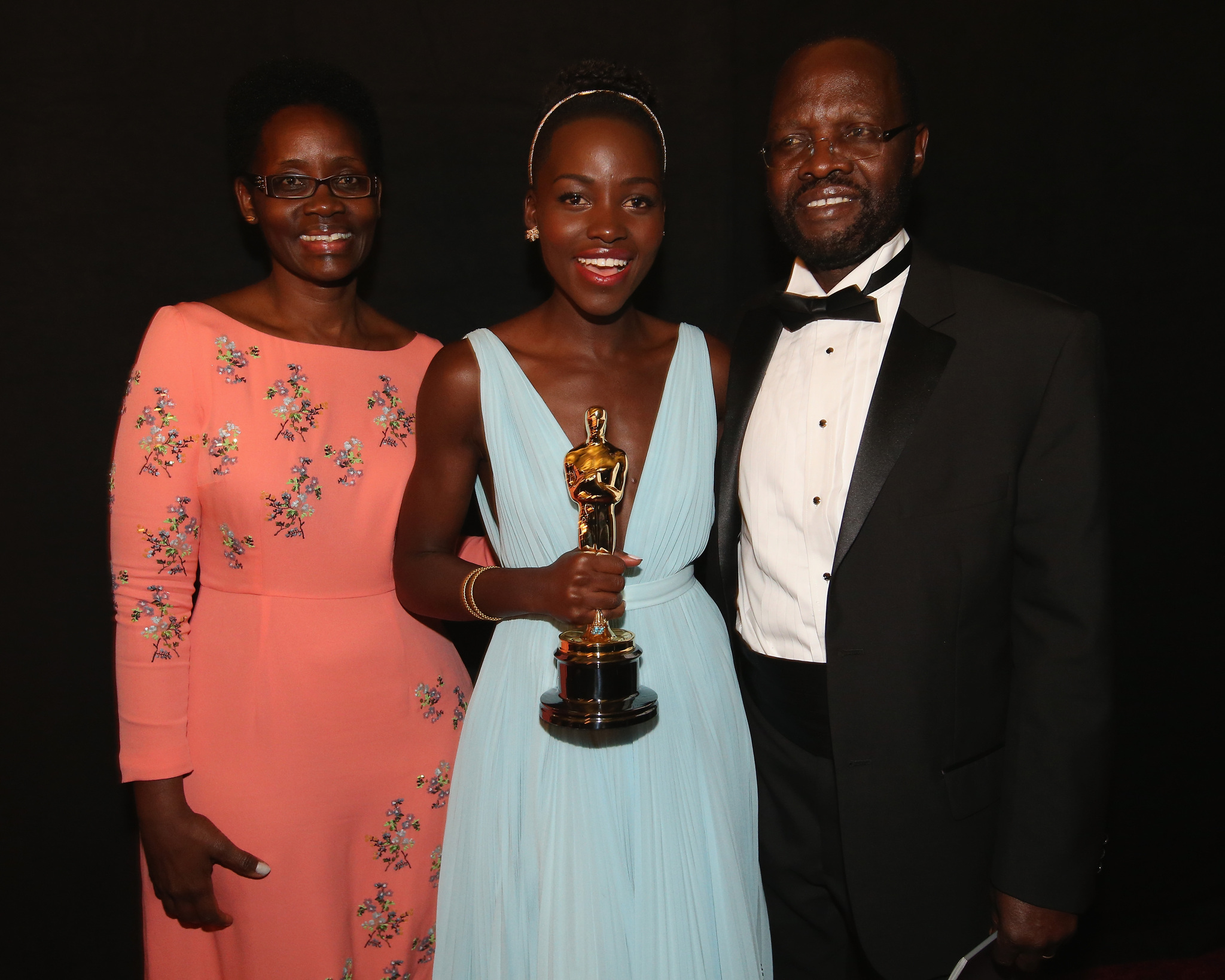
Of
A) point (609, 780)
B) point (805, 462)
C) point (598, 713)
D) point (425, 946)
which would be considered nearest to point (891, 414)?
point (805, 462)

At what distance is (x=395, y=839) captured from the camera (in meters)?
2.03

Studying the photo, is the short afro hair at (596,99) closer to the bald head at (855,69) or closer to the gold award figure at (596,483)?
the bald head at (855,69)

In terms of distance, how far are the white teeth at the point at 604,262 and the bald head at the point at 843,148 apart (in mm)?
364

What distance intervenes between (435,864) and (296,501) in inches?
34.9

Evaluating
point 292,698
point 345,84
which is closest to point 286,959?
point 292,698

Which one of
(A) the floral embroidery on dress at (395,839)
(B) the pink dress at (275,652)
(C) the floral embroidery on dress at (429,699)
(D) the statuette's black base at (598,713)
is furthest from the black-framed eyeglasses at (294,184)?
(A) the floral embroidery on dress at (395,839)

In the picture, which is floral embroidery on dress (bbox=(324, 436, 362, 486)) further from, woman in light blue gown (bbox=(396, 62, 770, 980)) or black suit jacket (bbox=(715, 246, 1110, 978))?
black suit jacket (bbox=(715, 246, 1110, 978))

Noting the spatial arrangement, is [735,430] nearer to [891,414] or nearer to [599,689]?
[891,414]

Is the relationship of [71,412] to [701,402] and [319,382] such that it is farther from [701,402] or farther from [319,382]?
[701,402]

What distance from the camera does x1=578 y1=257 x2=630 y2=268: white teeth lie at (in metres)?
1.88

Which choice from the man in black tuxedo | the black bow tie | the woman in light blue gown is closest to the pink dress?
the woman in light blue gown

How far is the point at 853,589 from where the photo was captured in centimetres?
170

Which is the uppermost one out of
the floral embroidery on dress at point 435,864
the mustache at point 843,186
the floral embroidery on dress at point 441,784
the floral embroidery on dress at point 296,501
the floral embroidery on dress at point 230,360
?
the mustache at point 843,186

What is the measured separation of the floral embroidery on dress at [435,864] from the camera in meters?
2.07
